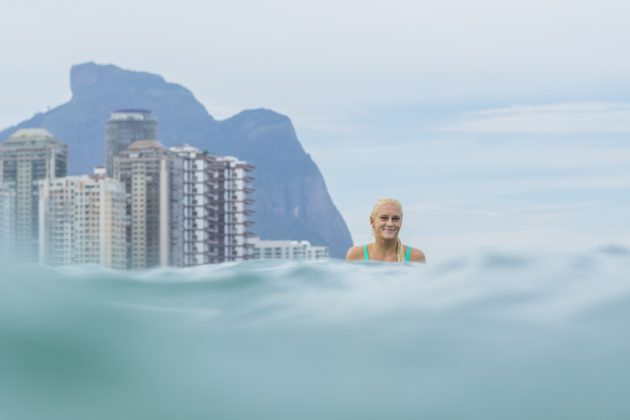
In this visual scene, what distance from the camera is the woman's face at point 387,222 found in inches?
94.0

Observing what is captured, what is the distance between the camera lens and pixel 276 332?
1348mm

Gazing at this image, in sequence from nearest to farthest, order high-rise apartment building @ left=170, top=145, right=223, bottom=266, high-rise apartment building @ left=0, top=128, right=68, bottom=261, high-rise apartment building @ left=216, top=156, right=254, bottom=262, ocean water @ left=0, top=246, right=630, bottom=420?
ocean water @ left=0, top=246, right=630, bottom=420 < high-rise apartment building @ left=170, top=145, right=223, bottom=266 < high-rise apartment building @ left=0, top=128, right=68, bottom=261 < high-rise apartment building @ left=216, top=156, right=254, bottom=262

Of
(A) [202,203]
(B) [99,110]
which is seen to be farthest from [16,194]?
(B) [99,110]

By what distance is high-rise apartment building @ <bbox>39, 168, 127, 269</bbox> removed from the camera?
36.6 m

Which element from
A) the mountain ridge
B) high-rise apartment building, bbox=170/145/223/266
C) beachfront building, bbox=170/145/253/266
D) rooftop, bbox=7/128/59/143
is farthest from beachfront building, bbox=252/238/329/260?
the mountain ridge

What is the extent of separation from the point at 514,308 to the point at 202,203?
1495 inches

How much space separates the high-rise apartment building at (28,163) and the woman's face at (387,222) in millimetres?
38111

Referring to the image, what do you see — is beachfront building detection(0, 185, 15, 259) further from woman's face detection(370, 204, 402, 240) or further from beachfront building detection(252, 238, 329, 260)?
woman's face detection(370, 204, 402, 240)

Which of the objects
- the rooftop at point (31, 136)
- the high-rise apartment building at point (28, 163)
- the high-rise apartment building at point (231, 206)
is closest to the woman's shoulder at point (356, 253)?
the high-rise apartment building at point (231, 206)

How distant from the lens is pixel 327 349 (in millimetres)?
1290

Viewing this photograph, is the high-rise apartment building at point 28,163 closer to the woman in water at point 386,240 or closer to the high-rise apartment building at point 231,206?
the high-rise apartment building at point 231,206

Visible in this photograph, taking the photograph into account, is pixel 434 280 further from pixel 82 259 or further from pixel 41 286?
pixel 82 259

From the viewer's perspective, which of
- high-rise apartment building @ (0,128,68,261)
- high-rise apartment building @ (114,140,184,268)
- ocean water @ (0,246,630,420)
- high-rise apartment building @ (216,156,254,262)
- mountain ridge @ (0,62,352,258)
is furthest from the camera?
mountain ridge @ (0,62,352,258)

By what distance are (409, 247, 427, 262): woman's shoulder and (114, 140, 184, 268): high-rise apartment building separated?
35596mm
